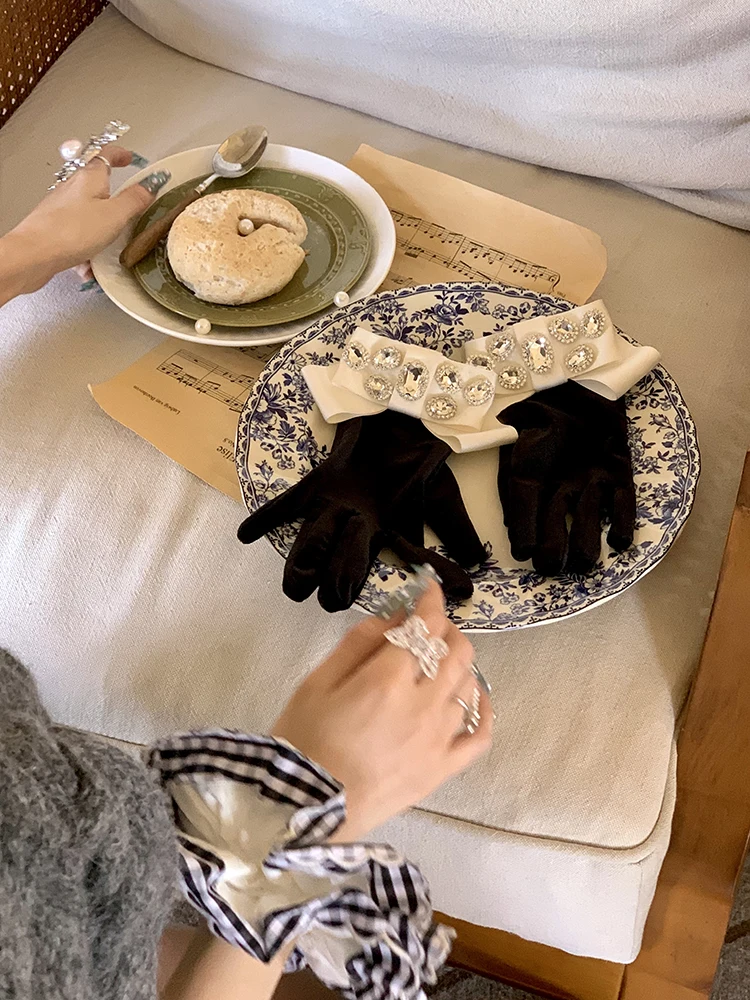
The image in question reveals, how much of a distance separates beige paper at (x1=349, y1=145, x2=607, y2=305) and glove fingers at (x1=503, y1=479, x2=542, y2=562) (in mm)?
230

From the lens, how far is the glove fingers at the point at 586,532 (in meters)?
0.55

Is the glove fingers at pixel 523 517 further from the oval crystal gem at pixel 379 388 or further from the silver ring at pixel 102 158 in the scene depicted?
the silver ring at pixel 102 158

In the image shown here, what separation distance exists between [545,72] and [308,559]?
52 cm

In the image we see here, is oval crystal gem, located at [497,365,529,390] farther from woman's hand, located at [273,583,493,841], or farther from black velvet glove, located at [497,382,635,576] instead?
woman's hand, located at [273,583,493,841]

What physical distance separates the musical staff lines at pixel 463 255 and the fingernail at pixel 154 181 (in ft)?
0.67

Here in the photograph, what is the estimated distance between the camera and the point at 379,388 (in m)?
0.63

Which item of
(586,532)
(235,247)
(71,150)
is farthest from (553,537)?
(71,150)

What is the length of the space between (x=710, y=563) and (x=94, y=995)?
1.44ft

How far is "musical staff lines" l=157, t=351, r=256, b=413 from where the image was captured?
27.7 inches

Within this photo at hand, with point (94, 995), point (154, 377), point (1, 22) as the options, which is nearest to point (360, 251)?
point (154, 377)

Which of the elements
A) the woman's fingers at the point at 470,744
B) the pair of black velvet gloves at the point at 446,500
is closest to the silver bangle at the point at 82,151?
the pair of black velvet gloves at the point at 446,500

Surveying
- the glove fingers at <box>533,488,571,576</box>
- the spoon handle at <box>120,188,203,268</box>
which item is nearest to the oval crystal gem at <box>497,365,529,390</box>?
the glove fingers at <box>533,488,571,576</box>

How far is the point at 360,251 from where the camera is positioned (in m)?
0.76

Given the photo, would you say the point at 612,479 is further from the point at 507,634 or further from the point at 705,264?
the point at 705,264
